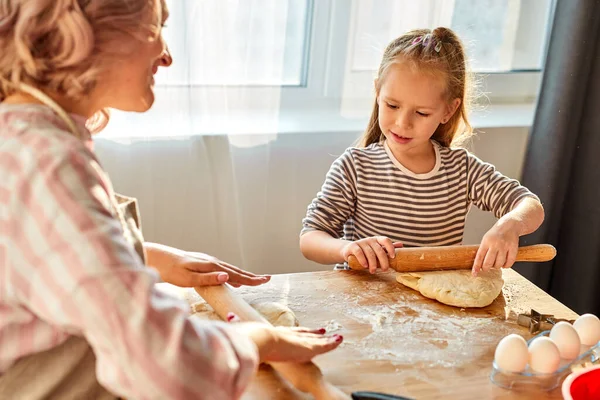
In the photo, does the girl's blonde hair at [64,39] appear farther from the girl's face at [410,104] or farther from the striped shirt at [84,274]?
the girl's face at [410,104]

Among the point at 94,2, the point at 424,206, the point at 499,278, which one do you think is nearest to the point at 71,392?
the point at 94,2

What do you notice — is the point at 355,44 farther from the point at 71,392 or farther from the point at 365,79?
the point at 71,392

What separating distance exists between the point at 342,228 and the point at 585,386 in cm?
79

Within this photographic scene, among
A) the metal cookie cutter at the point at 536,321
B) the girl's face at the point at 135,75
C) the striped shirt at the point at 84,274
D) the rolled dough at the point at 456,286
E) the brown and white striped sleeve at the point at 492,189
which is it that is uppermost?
the girl's face at the point at 135,75

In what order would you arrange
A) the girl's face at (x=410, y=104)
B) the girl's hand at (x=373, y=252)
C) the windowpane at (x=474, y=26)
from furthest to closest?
the windowpane at (x=474, y=26) < the girl's face at (x=410, y=104) < the girl's hand at (x=373, y=252)

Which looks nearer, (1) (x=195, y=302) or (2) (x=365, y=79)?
(1) (x=195, y=302)

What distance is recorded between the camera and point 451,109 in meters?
1.60

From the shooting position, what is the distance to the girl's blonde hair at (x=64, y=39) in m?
0.70

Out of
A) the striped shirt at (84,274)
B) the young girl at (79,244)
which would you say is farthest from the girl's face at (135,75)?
the striped shirt at (84,274)

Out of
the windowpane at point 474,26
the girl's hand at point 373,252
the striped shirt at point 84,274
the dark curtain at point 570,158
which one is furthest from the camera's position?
the dark curtain at point 570,158

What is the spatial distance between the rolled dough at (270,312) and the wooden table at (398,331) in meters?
0.03

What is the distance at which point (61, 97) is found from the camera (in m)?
0.77

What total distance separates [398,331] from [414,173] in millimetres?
575

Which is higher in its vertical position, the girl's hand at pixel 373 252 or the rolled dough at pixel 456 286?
the girl's hand at pixel 373 252
